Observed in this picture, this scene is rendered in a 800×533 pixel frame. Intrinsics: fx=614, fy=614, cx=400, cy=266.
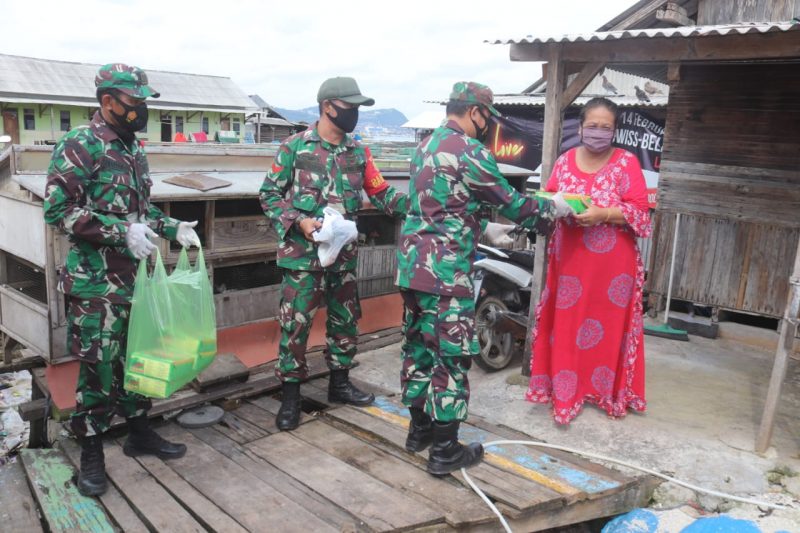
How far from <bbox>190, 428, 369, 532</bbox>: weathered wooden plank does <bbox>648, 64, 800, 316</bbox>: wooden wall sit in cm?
517

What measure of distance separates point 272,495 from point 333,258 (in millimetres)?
1297

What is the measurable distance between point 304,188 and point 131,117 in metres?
1.01

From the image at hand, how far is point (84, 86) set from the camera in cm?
2692

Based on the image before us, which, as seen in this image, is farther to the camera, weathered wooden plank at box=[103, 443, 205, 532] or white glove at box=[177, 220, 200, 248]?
white glove at box=[177, 220, 200, 248]

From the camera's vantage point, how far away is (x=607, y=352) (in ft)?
12.9

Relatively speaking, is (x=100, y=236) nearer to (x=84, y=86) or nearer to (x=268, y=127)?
(x=84, y=86)

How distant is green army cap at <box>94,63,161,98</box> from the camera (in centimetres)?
303

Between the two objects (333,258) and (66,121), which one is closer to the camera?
(333,258)

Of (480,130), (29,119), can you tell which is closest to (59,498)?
(480,130)

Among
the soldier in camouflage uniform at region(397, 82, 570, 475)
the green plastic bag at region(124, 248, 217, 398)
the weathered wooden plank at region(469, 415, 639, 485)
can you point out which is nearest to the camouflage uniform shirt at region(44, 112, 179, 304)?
the green plastic bag at region(124, 248, 217, 398)

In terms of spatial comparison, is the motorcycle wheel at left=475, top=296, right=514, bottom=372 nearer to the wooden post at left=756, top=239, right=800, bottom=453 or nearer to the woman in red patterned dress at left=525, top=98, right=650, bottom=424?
the woman in red patterned dress at left=525, top=98, right=650, bottom=424

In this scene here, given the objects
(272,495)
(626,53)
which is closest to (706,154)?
(626,53)

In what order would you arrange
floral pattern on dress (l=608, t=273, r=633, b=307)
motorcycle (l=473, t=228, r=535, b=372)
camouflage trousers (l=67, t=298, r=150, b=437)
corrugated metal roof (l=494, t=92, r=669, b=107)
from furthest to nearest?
corrugated metal roof (l=494, t=92, r=669, b=107) < motorcycle (l=473, t=228, r=535, b=372) < floral pattern on dress (l=608, t=273, r=633, b=307) < camouflage trousers (l=67, t=298, r=150, b=437)

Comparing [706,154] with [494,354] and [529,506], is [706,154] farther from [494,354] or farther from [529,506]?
[529,506]
